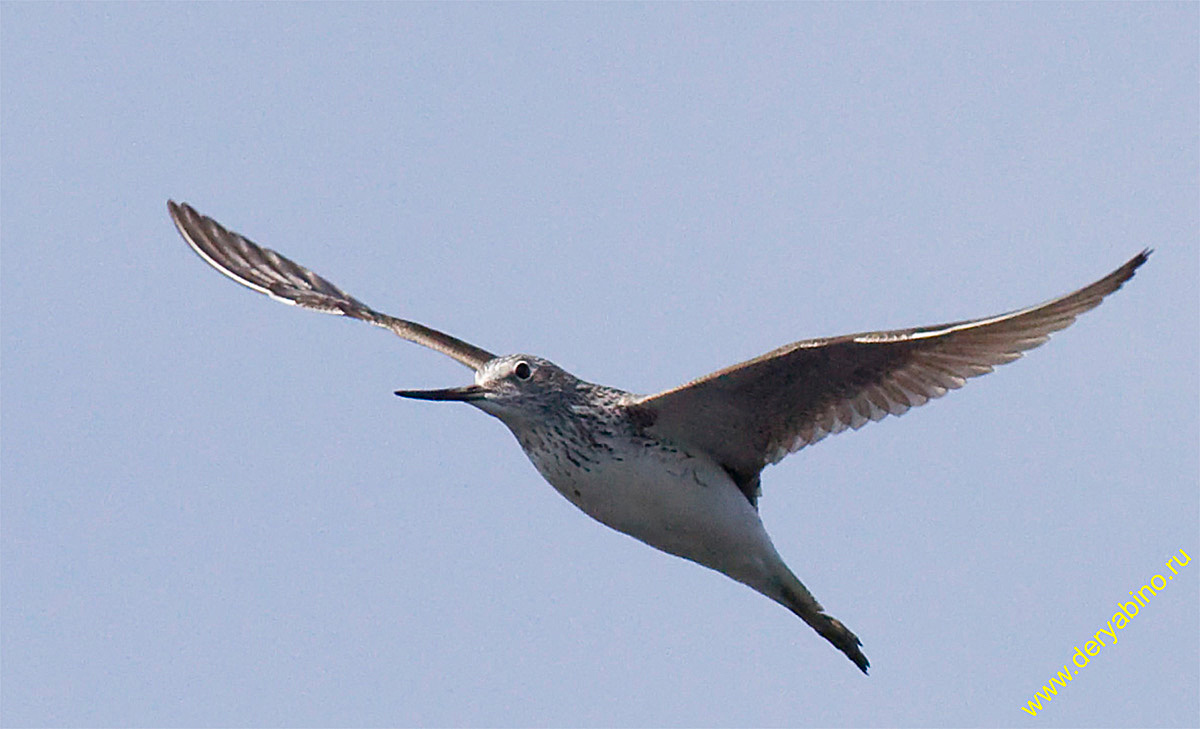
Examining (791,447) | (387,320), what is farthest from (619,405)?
(387,320)

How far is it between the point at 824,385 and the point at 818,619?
2.06 m

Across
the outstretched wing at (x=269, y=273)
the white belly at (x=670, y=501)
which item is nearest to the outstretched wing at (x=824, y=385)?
the white belly at (x=670, y=501)

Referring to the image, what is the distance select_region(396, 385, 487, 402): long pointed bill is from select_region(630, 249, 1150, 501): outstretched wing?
0.97m

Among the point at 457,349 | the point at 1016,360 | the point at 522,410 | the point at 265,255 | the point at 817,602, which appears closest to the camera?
the point at 1016,360

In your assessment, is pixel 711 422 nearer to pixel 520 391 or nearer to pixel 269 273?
pixel 520 391

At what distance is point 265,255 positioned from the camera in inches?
562

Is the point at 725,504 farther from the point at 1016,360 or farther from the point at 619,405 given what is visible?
the point at 1016,360

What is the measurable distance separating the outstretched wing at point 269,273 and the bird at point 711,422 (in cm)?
235

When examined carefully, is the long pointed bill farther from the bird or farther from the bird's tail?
the bird's tail

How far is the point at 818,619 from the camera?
11.4 meters

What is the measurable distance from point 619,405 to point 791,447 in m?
1.12

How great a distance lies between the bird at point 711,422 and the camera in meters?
9.87

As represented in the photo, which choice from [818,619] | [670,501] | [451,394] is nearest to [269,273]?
[451,394]

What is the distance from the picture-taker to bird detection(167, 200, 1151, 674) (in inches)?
388
